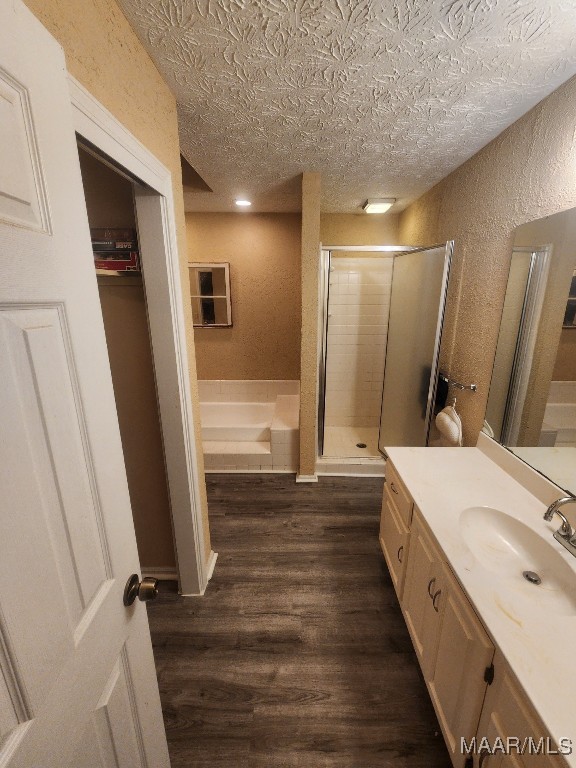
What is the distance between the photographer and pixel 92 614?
592mm

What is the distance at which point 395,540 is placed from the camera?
1.57 metres

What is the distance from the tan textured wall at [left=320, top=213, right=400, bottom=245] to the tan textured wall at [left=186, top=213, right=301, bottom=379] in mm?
316

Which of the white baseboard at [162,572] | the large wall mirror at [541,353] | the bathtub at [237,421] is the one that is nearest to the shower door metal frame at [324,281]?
the bathtub at [237,421]

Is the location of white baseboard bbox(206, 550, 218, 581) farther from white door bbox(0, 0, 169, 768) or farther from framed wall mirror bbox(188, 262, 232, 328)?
framed wall mirror bbox(188, 262, 232, 328)

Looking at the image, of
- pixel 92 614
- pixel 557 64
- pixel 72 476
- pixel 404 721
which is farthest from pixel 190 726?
pixel 557 64

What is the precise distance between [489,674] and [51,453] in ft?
3.74

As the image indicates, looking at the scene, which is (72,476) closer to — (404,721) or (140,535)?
(140,535)

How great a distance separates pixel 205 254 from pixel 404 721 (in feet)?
11.8

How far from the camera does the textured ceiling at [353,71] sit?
0.89 metres

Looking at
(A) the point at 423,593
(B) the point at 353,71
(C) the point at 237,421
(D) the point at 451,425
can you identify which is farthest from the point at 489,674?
(C) the point at 237,421

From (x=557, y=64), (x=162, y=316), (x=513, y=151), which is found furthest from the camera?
(x=513, y=151)

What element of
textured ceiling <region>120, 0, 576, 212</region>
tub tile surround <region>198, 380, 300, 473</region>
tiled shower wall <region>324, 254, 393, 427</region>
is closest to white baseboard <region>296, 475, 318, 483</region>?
tub tile surround <region>198, 380, 300, 473</region>

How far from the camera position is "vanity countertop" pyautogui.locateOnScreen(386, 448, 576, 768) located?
26.0 inches

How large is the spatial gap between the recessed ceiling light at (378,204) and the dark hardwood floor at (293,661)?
8.53 ft
